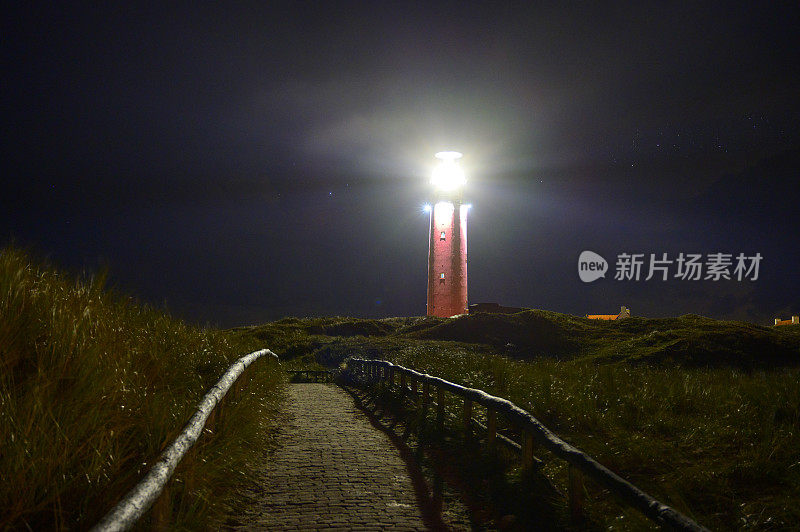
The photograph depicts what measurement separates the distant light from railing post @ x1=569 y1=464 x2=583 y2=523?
4852cm

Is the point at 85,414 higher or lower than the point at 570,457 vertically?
higher

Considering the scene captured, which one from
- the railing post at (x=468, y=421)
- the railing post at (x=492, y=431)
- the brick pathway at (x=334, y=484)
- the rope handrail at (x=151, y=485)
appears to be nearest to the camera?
the rope handrail at (x=151, y=485)

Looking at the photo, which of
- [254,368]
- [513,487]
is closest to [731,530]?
[513,487]

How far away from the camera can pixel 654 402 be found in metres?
8.78

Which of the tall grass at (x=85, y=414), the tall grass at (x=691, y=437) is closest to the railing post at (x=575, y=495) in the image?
the tall grass at (x=691, y=437)

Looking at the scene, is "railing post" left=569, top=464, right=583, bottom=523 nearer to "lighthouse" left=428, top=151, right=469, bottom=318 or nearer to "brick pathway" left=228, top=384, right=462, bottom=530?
"brick pathway" left=228, top=384, right=462, bottom=530

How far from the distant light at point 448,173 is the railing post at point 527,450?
4750 centimetres

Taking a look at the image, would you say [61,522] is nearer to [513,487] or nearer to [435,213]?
[513,487]

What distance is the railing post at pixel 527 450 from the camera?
618 cm

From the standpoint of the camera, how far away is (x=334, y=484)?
6.52m

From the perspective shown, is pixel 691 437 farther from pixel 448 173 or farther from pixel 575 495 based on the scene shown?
pixel 448 173

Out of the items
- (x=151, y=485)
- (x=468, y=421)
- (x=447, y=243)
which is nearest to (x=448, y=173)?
(x=447, y=243)

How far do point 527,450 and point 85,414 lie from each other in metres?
4.40

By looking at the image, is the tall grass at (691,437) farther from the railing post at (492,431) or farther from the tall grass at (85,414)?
the tall grass at (85,414)
